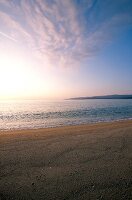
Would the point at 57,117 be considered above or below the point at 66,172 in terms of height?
below

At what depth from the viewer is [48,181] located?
567 centimetres

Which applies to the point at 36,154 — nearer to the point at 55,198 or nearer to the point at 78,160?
the point at 78,160

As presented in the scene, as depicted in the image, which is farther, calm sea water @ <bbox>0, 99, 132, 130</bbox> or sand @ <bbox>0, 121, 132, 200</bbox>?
calm sea water @ <bbox>0, 99, 132, 130</bbox>

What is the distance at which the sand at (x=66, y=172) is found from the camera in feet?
16.4

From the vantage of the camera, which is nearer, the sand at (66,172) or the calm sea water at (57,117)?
the sand at (66,172)

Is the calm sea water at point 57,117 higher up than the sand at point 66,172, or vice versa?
the sand at point 66,172

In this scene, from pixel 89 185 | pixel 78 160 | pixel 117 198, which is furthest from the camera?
pixel 78 160

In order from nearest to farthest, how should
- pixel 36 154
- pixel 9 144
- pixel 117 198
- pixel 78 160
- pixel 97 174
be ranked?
pixel 117 198 → pixel 97 174 → pixel 78 160 → pixel 36 154 → pixel 9 144

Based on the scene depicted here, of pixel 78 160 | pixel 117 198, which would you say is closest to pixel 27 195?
pixel 117 198

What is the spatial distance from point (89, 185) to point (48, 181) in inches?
48.8

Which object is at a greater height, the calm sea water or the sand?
the sand

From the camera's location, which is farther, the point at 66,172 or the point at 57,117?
the point at 57,117

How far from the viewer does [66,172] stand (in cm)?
630

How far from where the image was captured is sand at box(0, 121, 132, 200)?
5.00 m
